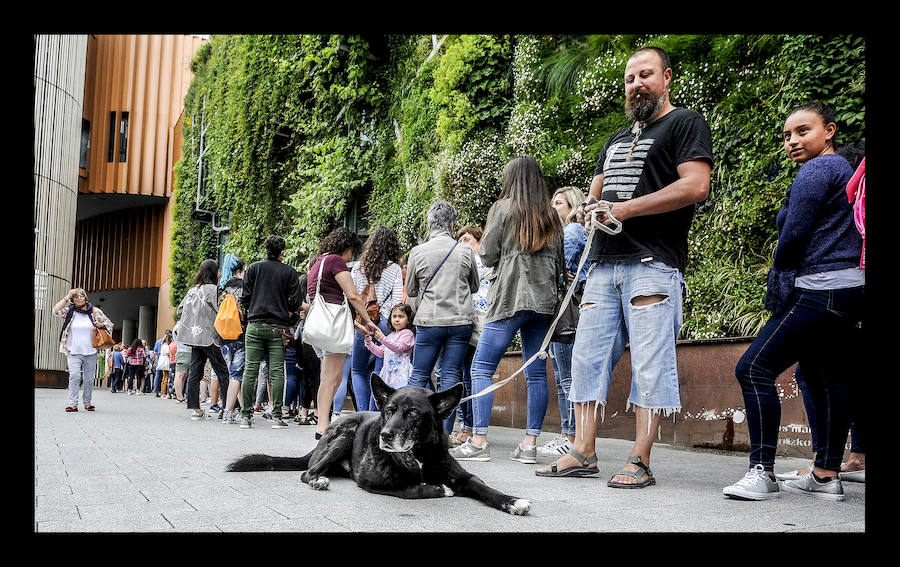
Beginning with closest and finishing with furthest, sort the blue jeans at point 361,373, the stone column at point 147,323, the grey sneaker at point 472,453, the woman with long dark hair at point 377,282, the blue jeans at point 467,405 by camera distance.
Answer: the grey sneaker at point 472,453, the blue jeans at point 467,405, the blue jeans at point 361,373, the woman with long dark hair at point 377,282, the stone column at point 147,323

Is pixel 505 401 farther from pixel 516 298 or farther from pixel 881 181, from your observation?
pixel 881 181

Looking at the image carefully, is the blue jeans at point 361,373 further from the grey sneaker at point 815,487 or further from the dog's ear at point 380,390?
the grey sneaker at point 815,487

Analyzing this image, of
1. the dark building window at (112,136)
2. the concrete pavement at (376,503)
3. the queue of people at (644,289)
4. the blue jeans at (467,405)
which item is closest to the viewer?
the concrete pavement at (376,503)

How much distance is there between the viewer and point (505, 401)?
911 cm

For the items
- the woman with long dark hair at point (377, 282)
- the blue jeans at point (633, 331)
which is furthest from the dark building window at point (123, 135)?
the blue jeans at point (633, 331)

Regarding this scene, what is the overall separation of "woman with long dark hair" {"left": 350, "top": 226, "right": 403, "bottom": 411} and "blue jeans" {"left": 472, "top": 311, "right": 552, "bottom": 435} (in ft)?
7.11

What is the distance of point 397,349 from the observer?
7.24 metres

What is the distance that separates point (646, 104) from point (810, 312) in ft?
4.56

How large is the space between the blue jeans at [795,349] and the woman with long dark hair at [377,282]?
4.33 metres

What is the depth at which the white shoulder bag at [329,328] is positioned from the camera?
6.83m

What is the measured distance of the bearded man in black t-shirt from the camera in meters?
3.96

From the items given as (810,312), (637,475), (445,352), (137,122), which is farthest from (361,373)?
(137,122)

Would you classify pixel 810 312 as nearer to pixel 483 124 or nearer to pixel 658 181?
pixel 658 181

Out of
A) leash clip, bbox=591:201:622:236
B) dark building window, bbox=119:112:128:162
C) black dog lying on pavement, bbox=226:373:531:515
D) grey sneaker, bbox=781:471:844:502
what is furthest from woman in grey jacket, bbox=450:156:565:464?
dark building window, bbox=119:112:128:162
